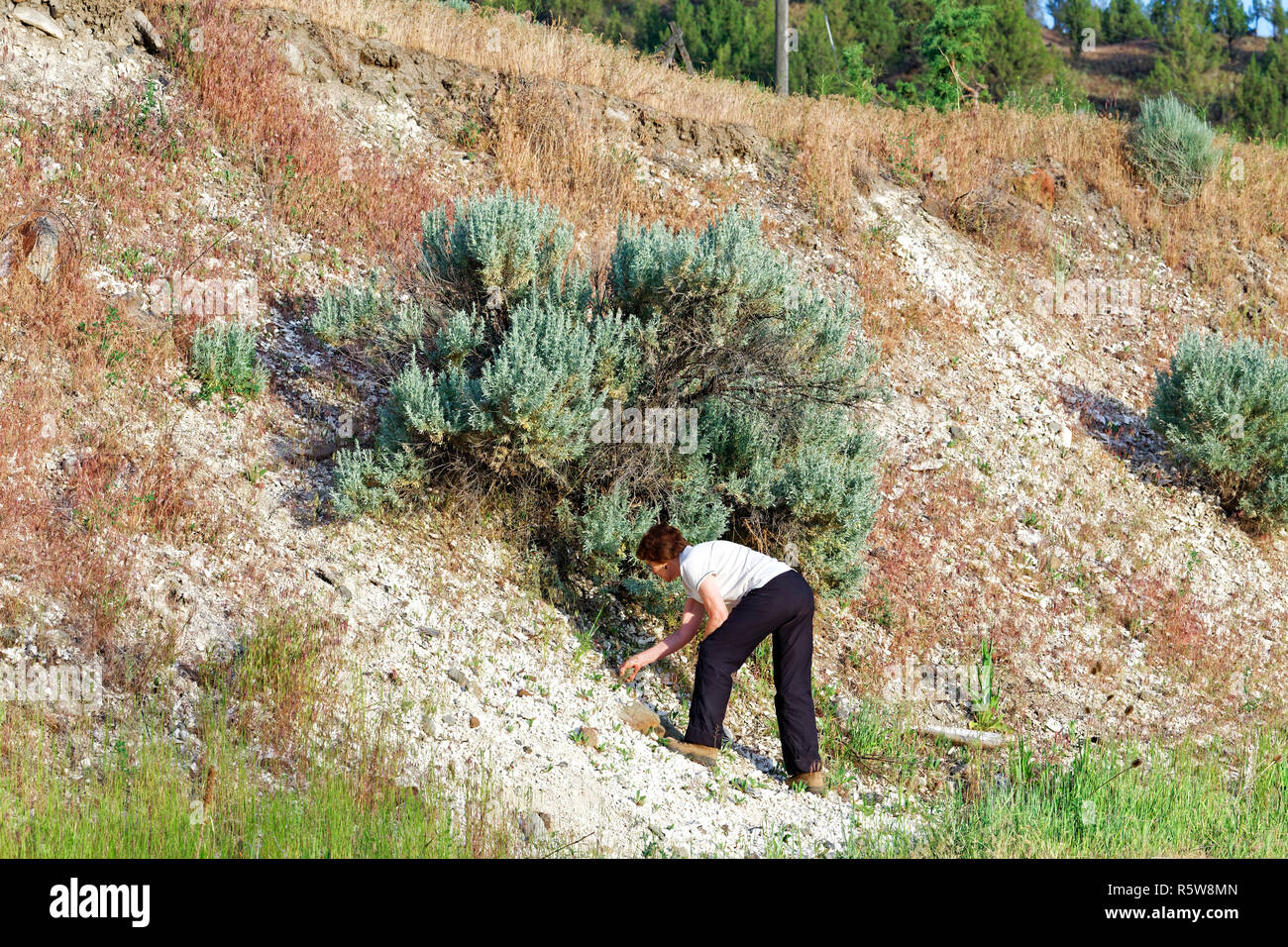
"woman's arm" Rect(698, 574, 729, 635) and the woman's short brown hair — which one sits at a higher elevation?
the woman's short brown hair

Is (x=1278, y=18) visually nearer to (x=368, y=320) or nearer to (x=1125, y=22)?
(x=1125, y=22)

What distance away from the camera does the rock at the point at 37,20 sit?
9.03 m

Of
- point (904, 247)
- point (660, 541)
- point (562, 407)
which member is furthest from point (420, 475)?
point (904, 247)

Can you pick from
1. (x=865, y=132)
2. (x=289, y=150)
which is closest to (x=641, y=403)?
(x=289, y=150)

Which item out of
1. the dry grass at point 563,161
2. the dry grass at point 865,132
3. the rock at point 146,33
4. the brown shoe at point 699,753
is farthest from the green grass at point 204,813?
the dry grass at point 865,132

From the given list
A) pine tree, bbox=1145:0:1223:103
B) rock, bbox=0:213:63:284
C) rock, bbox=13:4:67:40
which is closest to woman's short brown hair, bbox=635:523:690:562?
rock, bbox=0:213:63:284

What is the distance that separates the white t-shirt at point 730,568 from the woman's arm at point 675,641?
0.15 meters

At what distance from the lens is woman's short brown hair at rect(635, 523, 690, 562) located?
5.51m

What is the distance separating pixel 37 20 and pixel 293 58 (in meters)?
2.20

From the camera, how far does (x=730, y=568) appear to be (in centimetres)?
555

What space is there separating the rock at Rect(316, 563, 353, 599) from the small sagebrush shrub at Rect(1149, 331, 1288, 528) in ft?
25.8

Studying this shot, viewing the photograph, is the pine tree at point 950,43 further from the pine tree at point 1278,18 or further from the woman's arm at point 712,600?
the pine tree at point 1278,18

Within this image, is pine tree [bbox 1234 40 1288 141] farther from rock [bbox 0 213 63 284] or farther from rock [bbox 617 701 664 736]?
rock [bbox 0 213 63 284]

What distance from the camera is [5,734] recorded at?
13.8 ft
